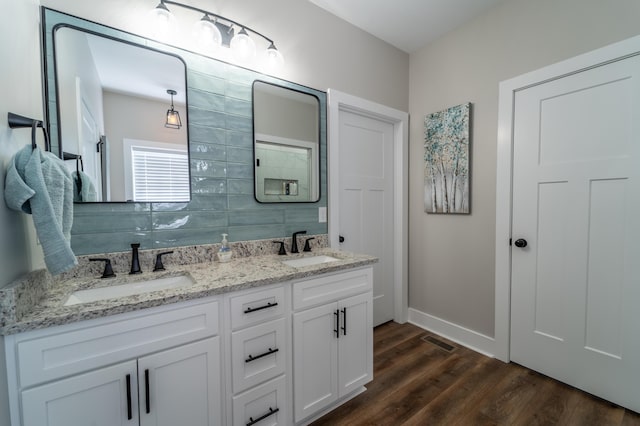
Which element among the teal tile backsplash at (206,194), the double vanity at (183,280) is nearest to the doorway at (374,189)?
A: the double vanity at (183,280)

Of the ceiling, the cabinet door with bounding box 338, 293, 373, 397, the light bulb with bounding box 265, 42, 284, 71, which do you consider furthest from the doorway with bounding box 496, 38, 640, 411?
the light bulb with bounding box 265, 42, 284, 71

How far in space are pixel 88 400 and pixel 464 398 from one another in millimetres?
1962

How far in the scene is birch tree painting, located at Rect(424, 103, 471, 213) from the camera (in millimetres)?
2215

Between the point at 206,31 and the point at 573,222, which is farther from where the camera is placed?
the point at 573,222

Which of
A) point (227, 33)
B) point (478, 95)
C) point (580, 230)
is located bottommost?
point (580, 230)

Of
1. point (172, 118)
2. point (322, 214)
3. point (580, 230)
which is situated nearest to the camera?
point (172, 118)

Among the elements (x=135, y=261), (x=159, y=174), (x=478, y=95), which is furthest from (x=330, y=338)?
(x=478, y=95)

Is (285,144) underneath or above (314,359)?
above

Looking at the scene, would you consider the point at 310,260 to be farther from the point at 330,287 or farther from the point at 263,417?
the point at 263,417

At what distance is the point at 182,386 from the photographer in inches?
41.3

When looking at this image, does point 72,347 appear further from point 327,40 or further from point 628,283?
point 628,283

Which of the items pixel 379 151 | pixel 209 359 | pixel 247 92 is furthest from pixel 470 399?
pixel 247 92

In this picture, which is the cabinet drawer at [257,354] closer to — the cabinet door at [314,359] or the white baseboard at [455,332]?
the cabinet door at [314,359]

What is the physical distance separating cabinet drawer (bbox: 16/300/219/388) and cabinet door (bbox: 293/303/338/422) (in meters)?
0.49
